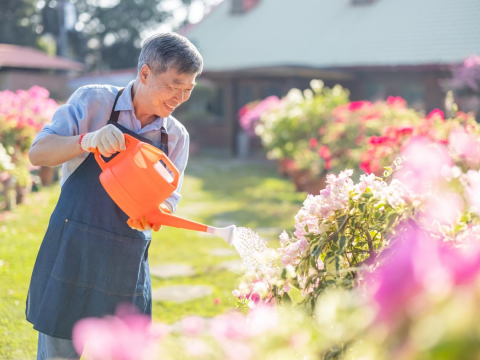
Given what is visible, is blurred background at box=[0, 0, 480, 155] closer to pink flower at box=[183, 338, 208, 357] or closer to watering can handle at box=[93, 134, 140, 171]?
watering can handle at box=[93, 134, 140, 171]

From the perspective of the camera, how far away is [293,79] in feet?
49.4

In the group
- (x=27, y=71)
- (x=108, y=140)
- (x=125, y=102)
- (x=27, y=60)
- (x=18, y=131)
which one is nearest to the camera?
(x=108, y=140)

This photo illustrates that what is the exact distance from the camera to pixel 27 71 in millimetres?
24609

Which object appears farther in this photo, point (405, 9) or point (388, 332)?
point (405, 9)

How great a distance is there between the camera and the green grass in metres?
3.69

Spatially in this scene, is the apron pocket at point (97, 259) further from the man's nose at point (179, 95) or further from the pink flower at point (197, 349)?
the pink flower at point (197, 349)

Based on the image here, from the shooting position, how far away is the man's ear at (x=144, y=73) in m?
2.06

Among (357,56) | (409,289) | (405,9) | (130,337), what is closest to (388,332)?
(409,289)

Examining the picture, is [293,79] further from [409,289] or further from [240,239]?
[409,289]

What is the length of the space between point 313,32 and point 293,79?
2014 millimetres

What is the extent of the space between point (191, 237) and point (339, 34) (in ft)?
35.5

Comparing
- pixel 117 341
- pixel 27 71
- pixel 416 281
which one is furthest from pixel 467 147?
pixel 27 71

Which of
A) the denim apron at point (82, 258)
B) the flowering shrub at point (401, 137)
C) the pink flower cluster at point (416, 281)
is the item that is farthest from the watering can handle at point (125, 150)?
the flowering shrub at point (401, 137)

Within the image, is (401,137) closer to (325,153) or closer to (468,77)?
(325,153)
